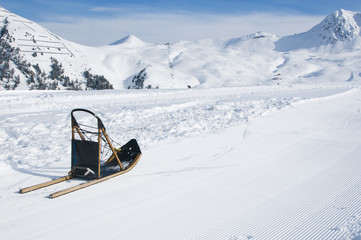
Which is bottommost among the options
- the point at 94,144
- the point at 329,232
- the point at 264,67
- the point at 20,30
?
the point at 329,232

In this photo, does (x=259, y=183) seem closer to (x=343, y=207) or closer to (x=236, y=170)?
(x=236, y=170)

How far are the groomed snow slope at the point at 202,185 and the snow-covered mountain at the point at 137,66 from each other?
7287 cm

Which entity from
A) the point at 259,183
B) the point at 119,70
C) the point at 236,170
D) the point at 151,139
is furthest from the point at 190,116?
the point at 119,70

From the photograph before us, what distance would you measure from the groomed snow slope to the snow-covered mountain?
72.9 m

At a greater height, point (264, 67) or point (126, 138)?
point (264, 67)

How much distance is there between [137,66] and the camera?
130875 millimetres

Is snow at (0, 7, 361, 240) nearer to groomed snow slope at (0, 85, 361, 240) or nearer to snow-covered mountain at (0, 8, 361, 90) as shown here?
groomed snow slope at (0, 85, 361, 240)

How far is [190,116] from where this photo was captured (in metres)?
14.8

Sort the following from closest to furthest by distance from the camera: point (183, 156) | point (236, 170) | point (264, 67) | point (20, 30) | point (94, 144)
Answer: point (94, 144) < point (236, 170) < point (183, 156) < point (20, 30) < point (264, 67)

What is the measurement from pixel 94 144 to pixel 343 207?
15.0 feet

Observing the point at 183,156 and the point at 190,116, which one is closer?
the point at 183,156

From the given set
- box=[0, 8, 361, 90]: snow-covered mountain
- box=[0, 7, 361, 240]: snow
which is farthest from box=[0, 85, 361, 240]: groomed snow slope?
box=[0, 8, 361, 90]: snow-covered mountain

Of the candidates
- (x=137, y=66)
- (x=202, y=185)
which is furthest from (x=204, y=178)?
(x=137, y=66)

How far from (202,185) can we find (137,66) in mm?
128154
